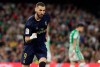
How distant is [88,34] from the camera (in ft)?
74.7

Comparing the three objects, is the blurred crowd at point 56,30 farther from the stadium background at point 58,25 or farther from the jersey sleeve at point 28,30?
the jersey sleeve at point 28,30

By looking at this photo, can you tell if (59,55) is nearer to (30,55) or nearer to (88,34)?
(88,34)

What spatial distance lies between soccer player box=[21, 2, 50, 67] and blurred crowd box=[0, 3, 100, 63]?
25.9 ft

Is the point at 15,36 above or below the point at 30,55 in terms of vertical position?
below

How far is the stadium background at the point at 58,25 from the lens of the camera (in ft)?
68.4

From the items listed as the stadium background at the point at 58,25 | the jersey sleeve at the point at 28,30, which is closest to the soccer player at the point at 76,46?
the jersey sleeve at the point at 28,30

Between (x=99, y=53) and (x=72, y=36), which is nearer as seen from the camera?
(x=72, y=36)

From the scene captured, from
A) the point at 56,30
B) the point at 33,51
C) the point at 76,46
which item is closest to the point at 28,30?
the point at 33,51

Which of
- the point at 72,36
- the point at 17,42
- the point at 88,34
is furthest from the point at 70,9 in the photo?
the point at 72,36

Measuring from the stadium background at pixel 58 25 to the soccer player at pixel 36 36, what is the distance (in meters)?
7.76

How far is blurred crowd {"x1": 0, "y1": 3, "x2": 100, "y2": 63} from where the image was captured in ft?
68.2

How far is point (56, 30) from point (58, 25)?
0.47 m

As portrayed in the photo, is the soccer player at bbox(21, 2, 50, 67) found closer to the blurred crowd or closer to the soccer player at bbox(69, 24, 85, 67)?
the soccer player at bbox(69, 24, 85, 67)

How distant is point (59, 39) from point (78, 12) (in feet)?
11.4
